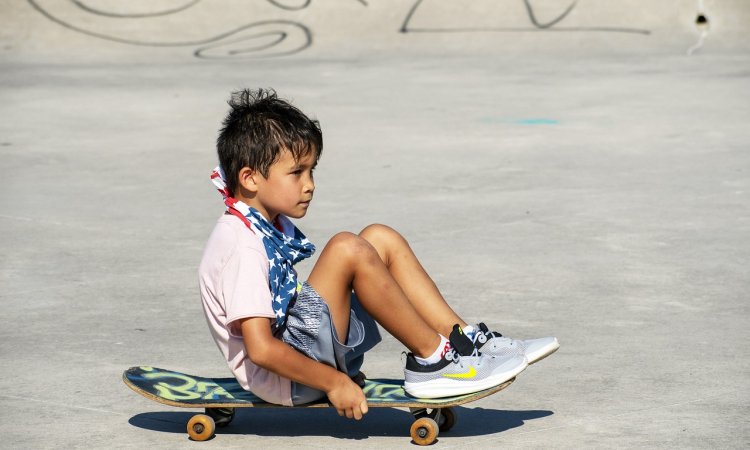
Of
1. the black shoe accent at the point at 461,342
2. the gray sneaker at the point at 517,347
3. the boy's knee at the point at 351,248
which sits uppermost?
the boy's knee at the point at 351,248

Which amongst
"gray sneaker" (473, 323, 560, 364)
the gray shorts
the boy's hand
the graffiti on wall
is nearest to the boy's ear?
the gray shorts

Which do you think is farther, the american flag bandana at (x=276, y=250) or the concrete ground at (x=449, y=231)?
the concrete ground at (x=449, y=231)

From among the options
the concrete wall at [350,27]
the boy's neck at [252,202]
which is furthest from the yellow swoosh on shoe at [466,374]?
the concrete wall at [350,27]

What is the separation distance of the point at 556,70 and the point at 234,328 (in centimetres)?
1034

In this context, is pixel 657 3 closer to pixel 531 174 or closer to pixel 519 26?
pixel 519 26

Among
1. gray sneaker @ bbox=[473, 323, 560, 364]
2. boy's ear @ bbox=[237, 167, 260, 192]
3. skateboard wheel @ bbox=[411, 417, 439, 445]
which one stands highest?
boy's ear @ bbox=[237, 167, 260, 192]

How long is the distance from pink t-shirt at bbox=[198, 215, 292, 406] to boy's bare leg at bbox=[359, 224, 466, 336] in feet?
1.37

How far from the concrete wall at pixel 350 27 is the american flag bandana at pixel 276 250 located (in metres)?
11.7

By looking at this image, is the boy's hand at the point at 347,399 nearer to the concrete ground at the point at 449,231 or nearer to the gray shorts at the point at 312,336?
the gray shorts at the point at 312,336

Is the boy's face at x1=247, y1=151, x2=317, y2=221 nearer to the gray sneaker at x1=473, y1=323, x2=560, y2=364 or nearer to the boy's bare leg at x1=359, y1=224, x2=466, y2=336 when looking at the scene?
the boy's bare leg at x1=359, y1=224, x2=466, y2=336

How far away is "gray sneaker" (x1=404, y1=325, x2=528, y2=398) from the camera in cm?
349

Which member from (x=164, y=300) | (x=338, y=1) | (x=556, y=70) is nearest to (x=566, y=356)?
(x=164, y=300)

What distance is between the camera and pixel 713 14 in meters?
16.5

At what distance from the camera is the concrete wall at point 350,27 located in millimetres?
15430
